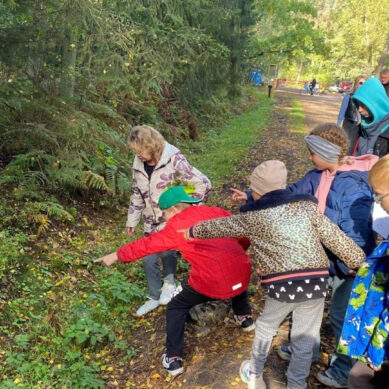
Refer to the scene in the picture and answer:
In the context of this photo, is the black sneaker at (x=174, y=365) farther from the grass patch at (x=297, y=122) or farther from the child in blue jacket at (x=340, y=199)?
the grass patch at (x=297, y=122)

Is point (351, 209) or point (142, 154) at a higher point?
point (351, 209)

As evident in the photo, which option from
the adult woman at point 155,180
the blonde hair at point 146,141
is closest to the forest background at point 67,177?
the adult woman at point 155,180

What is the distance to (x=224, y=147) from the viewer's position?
14.0 meters

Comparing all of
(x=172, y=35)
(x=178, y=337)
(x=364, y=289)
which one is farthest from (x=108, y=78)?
(x=364, y=289)

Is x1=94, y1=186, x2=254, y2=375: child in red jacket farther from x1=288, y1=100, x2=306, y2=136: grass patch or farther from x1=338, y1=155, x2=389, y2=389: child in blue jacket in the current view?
x1=288, y1=100, x2=306, y2=136: grass patch

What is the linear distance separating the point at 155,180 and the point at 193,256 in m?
1.22

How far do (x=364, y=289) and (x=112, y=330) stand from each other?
3198 millimetres

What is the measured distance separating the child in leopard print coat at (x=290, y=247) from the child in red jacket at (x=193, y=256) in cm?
44

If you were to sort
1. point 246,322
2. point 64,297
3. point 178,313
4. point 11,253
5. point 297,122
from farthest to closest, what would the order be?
point 297,122 → point 11,253 → point 64,297 → point 246,322 → point 178,313

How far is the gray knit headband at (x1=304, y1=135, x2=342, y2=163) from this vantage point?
291cm

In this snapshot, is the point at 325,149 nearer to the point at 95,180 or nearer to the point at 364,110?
the point at 364,110

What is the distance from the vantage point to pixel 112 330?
14.7ft

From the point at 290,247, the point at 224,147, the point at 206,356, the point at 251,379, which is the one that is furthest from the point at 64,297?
the point at 224,147

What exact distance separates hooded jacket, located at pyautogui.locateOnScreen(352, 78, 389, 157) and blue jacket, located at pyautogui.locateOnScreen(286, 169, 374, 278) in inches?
58.1
